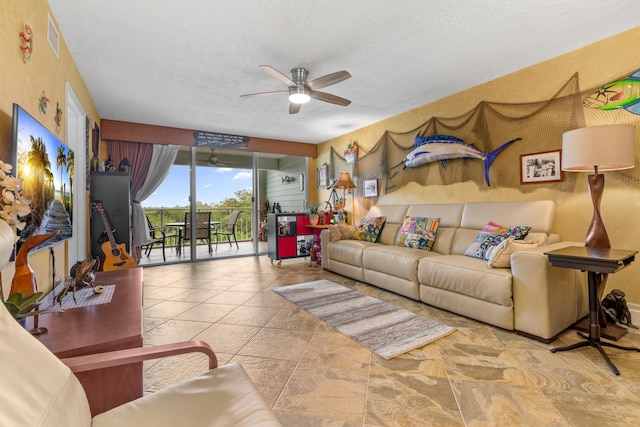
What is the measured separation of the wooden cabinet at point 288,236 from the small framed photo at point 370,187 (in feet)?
3.76

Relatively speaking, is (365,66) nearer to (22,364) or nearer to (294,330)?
(294,330)

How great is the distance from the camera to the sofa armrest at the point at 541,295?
2146 mm

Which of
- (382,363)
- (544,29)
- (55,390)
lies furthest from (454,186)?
(55,390)

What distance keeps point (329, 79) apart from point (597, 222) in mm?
2410

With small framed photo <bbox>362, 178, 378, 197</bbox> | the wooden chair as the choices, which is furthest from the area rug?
the wooden chair

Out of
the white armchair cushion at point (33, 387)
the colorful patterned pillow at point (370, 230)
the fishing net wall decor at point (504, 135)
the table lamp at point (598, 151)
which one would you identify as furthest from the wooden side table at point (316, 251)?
the white armchair cushion at point (33, 387)

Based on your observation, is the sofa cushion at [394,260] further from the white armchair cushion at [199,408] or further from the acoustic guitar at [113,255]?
the acoustic guitar at [113,255]

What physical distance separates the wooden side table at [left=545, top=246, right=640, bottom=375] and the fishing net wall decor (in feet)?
2.60

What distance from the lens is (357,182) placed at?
5395 millimetres

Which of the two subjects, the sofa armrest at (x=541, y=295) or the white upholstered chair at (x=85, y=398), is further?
the sofa armrest at (x=541, y=295)

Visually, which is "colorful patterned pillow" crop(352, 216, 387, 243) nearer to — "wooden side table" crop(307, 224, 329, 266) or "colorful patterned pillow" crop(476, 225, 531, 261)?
"wooden side table" crop(307, 224, 329, 266)

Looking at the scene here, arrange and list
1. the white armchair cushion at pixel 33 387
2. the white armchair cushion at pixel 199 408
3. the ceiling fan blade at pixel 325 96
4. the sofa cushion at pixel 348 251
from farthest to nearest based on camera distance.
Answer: the sofa cushion at pixel 348 251
the ceiling fan blade at pixel 325 96
the white armchair cushion at pixel 199 408
the white armchair cushion at pixel 33 387

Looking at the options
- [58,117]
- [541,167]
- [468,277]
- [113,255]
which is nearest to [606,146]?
[541,167]

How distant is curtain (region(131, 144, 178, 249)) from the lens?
488 centimetres
